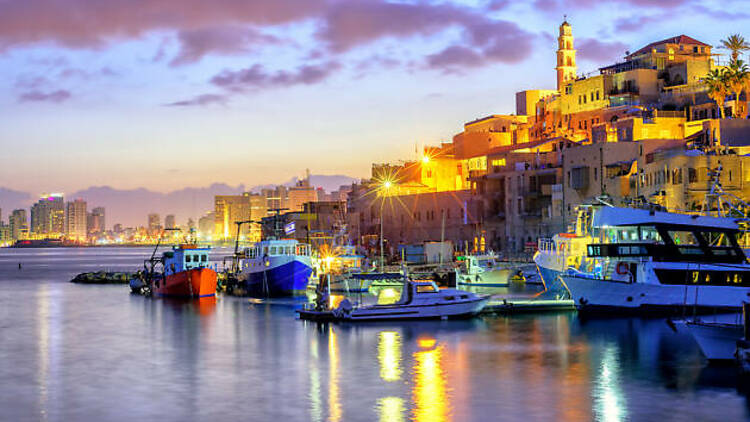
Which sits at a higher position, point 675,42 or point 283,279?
point 675,42

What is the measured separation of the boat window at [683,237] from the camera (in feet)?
169

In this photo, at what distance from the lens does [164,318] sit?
59.8 metres

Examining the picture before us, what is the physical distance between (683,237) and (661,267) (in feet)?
57.5

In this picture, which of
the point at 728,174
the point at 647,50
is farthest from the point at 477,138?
the point at 728,174

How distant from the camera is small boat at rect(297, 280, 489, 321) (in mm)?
48000

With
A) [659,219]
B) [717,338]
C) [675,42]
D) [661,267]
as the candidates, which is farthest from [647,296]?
[675,42]

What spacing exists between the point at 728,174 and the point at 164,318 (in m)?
43.7

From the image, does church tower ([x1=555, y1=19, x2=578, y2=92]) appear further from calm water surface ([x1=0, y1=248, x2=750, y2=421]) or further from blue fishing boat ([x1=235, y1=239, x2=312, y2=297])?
calm water surface ([x1=0, y1=248, x2=750, y2=421])

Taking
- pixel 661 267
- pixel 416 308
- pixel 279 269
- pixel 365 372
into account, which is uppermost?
pixel 661 267

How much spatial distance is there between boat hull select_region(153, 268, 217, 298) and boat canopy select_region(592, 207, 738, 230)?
3632 cm

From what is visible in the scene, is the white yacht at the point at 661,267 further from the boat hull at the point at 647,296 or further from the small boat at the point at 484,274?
the small boat at the point at 484,274

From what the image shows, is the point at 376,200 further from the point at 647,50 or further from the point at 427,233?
the point at 647,50

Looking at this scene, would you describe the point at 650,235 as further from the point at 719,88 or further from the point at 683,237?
the point at 719,88

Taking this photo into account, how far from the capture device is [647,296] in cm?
4862
